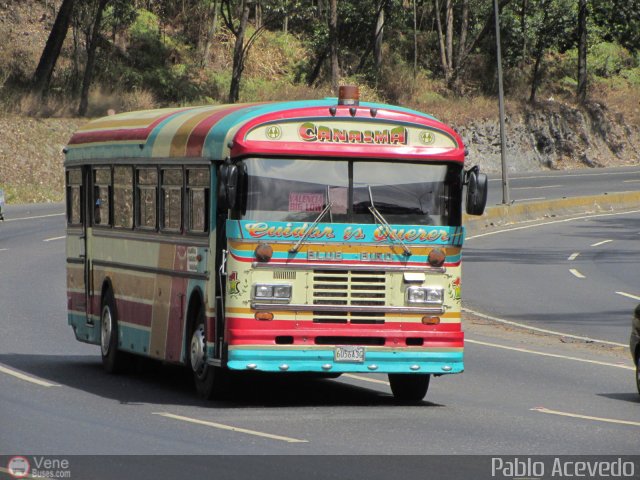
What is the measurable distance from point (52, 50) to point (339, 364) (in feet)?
153

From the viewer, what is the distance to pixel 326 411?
13.2 metres

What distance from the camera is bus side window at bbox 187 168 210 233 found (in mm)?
13930

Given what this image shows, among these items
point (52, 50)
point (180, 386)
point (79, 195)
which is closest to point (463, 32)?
point (52, 50)

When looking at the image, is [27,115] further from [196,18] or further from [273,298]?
[273,298]

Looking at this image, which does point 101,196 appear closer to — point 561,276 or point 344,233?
point 344,233

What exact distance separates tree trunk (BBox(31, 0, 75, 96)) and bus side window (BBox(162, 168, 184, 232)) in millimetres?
43755

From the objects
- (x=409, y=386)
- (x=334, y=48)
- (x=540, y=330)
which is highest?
(x=334, y=48)

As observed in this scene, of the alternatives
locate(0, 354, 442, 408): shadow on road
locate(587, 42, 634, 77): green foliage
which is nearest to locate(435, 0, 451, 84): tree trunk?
locate(587, 42, 634, 77): green foliage

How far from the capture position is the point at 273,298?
13.3 m

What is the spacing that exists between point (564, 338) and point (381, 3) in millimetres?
50795

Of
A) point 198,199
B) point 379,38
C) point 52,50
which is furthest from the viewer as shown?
point 379,38
